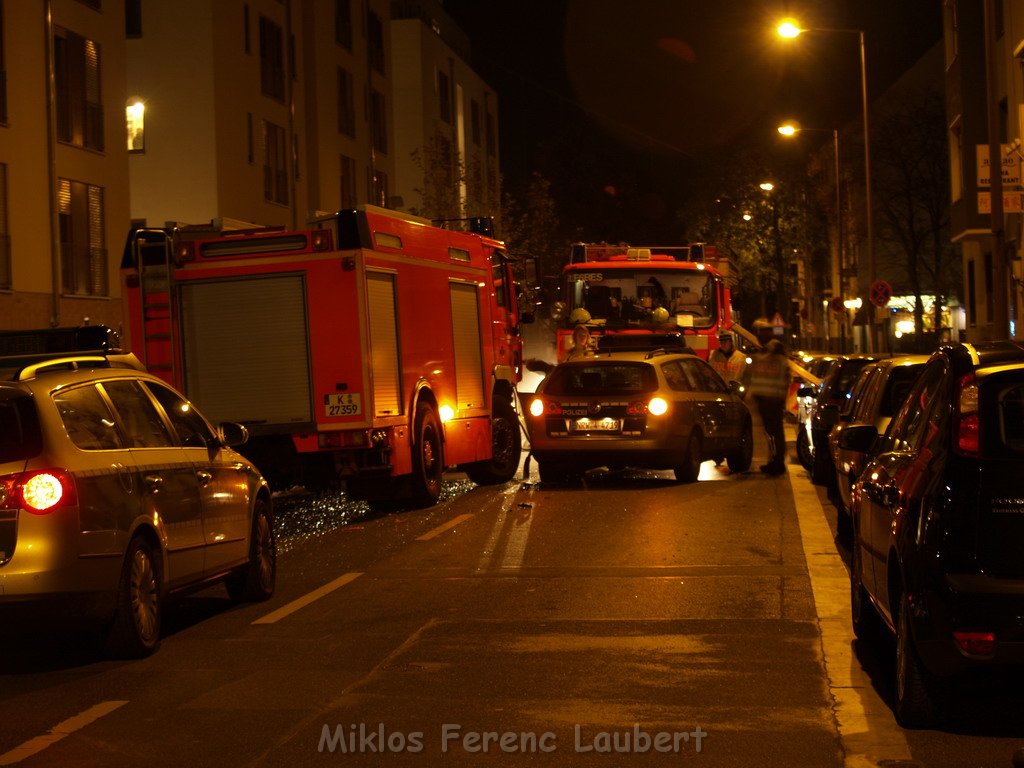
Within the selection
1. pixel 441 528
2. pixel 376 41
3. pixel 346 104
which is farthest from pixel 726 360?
pixel 376 41

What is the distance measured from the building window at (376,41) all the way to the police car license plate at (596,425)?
114 ft

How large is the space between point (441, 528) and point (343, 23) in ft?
117

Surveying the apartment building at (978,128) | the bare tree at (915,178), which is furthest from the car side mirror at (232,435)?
the bare tree at (915,178)

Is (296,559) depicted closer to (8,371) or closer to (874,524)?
(8,371)

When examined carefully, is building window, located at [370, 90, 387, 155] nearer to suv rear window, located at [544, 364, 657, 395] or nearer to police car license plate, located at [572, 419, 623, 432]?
suv rear window, located at [544, 364, 657, 395]

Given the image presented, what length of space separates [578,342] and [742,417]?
16.7 ft

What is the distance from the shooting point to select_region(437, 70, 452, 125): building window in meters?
59.2

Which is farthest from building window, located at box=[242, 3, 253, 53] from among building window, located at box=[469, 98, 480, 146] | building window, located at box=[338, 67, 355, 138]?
building window, located at box=[469, 98, 480, 146]

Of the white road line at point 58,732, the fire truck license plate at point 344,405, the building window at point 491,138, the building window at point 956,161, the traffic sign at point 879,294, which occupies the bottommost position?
the white road line at point 58,732

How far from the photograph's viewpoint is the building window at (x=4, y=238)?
94.0ft

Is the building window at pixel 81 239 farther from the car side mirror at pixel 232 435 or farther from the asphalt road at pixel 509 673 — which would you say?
the car side mirror at pixel 232 435

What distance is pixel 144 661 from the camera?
830 centimetres

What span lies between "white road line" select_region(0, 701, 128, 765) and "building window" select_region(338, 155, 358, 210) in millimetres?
39641

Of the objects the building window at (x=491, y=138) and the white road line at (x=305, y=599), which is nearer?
the white road line at (x=305, y=599)
